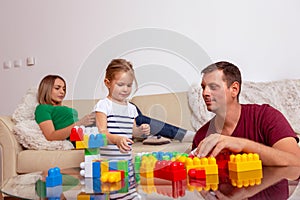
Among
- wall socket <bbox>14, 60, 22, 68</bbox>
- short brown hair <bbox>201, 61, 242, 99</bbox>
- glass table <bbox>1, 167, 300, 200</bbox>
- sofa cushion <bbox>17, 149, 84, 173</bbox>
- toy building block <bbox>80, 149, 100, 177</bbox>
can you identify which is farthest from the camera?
wall socket <bbox>14, 60, 22, 68</bbox>

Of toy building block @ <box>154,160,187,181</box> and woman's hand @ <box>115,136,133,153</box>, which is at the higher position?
woman's hand @ <box>115,136,133,153</box>

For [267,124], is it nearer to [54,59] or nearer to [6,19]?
[54,59]

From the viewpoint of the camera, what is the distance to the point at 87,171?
0.97 meters

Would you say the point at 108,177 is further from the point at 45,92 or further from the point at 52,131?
the point at 45,92

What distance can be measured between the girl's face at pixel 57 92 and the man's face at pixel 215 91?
1.13 metres

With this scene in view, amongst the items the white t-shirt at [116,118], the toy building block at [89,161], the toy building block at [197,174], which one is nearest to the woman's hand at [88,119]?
the white t-shirt at [116,118]

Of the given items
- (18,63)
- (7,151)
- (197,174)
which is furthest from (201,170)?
(18,63)

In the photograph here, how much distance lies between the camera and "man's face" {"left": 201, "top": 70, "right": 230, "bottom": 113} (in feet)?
3.76

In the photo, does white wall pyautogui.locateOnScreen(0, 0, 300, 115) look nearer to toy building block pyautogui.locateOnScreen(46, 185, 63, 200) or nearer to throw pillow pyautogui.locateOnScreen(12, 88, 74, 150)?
throw pillow pyautogui.locateOnScreen(12, 88, 74, 150)

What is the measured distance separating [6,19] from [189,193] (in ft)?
8.42

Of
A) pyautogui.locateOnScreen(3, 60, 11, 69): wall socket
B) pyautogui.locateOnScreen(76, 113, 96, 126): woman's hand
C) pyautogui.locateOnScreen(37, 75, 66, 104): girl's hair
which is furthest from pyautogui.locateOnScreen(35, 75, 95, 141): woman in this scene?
pyautogui.locateOnScreen(3, 60, 11, 69): wall socket

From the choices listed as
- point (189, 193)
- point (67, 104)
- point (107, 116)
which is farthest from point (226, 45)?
point (189, 193)

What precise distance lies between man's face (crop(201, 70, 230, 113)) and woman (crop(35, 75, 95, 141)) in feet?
2.74

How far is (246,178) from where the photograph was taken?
2.82ft
